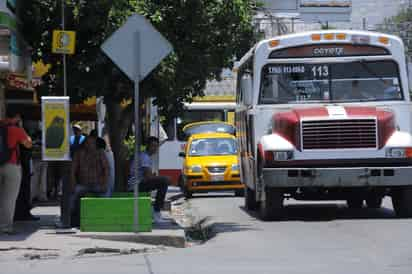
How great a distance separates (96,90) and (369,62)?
525 centimetres

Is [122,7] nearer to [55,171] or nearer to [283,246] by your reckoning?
[283,246]

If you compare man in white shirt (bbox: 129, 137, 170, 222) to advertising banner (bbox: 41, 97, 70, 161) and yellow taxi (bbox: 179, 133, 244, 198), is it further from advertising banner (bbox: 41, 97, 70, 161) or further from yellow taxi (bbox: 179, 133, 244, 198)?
yellow taxi (bbox: 179, 133, 244, 198)

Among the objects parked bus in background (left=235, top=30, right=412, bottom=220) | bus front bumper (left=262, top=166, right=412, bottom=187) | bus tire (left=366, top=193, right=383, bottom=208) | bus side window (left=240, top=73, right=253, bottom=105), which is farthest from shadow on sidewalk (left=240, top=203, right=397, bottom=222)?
bus side window (left=240, top=73, right=253, bottom=105)

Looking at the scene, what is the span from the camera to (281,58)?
1838 centimetres

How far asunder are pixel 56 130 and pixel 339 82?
5938 mm

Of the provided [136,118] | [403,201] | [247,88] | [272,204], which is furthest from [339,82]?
[136,118]

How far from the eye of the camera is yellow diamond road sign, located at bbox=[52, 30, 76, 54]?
14828 mm

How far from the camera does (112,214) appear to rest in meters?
14.6

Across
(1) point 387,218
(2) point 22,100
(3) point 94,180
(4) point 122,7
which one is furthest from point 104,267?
(2) point 22,100

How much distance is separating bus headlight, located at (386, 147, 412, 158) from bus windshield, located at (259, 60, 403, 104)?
4.38 ft

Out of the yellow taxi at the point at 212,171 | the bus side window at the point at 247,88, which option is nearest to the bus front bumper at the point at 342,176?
the bus side window at the point at 247,88

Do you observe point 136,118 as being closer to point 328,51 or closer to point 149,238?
point 149,238

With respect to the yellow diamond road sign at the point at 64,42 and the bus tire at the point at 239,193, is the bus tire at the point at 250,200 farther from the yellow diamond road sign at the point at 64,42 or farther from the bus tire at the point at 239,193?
the yellow diamond road sign at the point at 64,42

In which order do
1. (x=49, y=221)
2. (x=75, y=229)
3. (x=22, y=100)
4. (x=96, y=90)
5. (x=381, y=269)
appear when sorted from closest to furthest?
(x=381, y=269)
(x=75, y=229)
(x=96, y=90)
(x=49, y=221)
(x=22, y=100)
